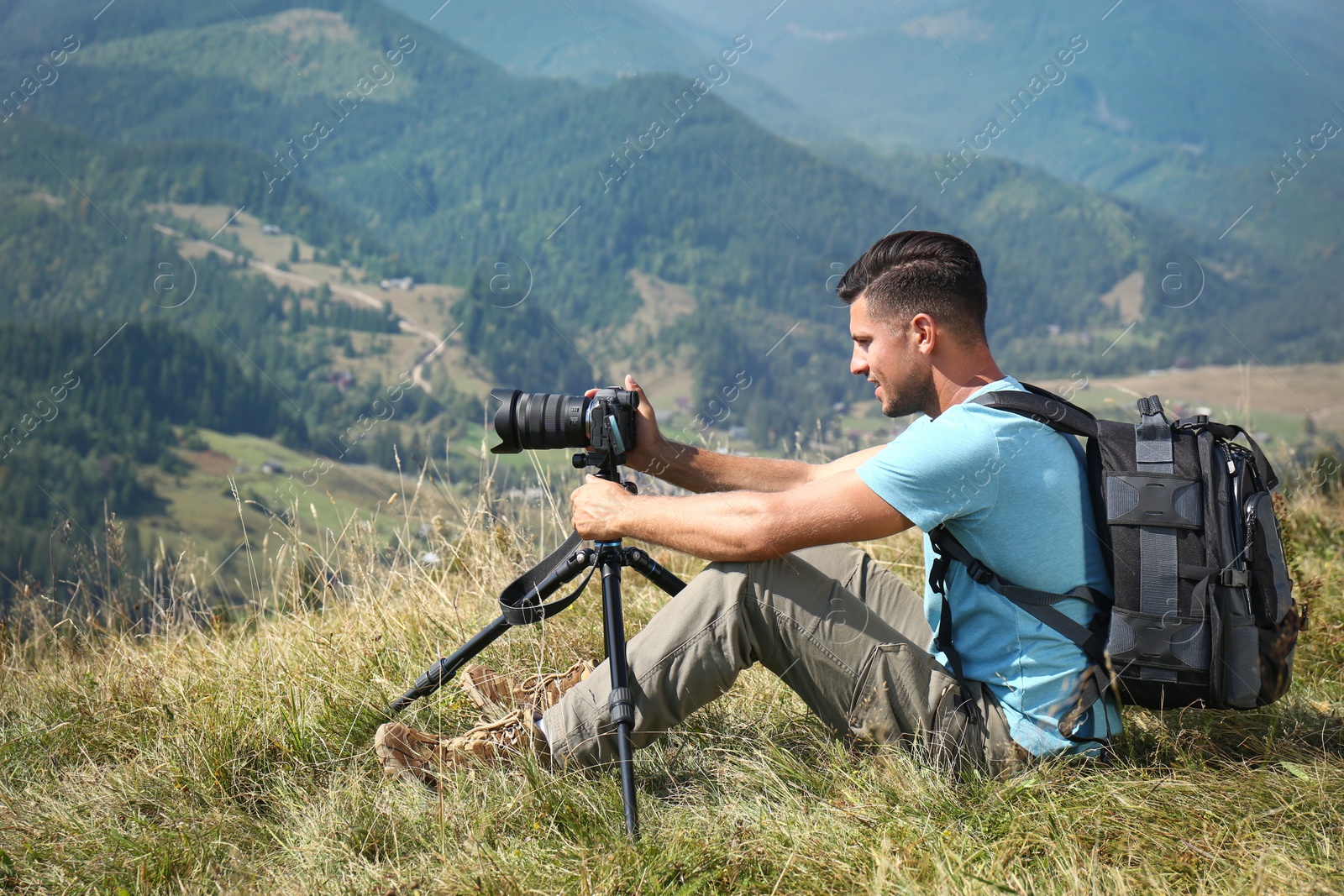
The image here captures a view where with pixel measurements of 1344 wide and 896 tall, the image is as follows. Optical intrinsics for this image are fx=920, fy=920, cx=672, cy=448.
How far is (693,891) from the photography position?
5.66 ft

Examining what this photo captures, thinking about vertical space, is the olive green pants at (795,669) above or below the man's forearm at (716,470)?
below

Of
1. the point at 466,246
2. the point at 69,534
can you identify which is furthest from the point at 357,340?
the point at 69,534

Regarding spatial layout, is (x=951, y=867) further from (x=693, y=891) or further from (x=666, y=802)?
(x=666, y=802)

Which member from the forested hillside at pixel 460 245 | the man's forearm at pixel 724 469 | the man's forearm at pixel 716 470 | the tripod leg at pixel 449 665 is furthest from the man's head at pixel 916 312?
the forested hillside at pixel 460 245

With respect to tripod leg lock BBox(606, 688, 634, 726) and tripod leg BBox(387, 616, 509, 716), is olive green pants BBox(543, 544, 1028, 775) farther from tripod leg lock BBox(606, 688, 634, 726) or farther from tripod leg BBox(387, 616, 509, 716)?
tripod leg BBox(387, 616, 509, 716)

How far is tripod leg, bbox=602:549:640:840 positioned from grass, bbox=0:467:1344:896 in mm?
72

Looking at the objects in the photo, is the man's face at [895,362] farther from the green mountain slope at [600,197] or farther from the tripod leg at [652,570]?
the green mountain slope at [600,197]

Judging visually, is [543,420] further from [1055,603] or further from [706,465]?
[1055,603]

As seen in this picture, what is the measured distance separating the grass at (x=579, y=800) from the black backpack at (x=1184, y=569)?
0.22m

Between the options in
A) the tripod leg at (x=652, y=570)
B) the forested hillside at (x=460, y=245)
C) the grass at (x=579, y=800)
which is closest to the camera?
the grass at (x=579, y=800)

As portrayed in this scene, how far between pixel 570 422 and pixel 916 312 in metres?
0.86

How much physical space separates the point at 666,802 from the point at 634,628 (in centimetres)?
105

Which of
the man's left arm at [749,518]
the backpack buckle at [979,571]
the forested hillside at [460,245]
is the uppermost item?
the forested hillside at [460,245]

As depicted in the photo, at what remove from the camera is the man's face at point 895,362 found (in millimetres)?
2188
